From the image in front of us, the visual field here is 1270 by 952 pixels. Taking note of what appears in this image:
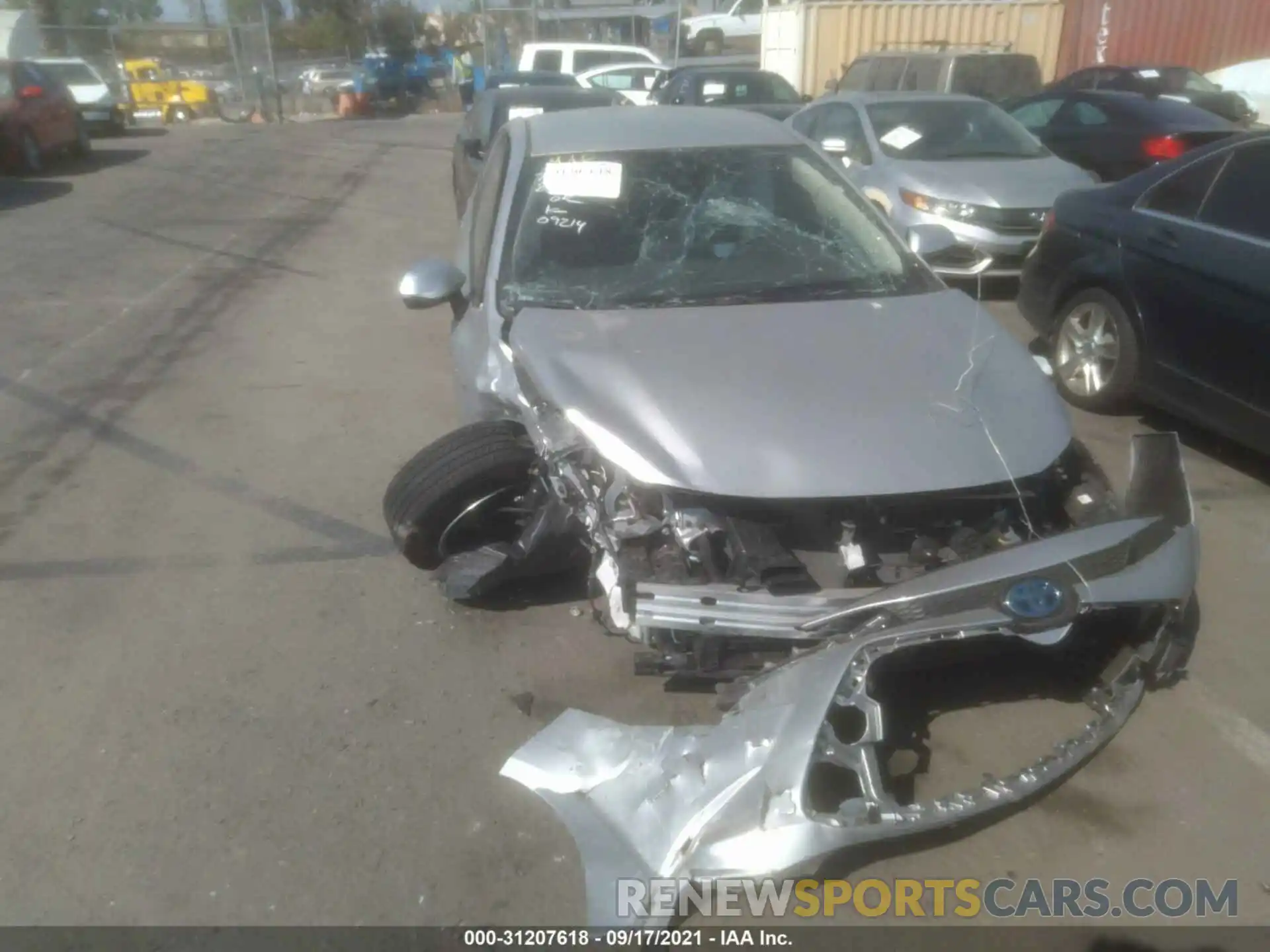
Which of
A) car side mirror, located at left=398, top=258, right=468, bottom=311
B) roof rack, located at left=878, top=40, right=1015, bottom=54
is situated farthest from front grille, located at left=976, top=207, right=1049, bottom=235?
roof rack, located at left=878, top=40, right=1015, bottom=54

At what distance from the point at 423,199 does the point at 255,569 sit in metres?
10.7

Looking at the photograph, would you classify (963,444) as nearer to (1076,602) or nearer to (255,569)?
(1076,602)

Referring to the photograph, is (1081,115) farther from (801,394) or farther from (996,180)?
(801,394)

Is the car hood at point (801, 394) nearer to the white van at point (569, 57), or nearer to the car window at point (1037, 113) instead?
the car window at point (1037, 113)

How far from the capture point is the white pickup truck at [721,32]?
33.4 m

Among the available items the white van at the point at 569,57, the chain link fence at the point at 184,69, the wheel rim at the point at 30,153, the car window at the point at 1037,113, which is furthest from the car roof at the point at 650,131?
the chain link fence at the point at 184,69

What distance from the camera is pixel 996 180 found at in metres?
8.55

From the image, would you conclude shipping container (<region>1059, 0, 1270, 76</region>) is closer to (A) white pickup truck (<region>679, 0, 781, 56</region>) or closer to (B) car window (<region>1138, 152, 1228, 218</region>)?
(A) white pickup truck (<region>679, 0, 781, 56</region>)

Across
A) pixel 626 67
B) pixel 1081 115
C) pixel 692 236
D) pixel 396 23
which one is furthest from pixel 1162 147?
pixel 396 23

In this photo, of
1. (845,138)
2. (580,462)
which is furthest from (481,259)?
(845,138)

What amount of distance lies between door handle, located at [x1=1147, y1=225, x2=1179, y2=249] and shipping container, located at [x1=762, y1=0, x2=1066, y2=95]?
52.2 ft

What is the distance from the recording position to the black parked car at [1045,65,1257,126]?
14984 mm

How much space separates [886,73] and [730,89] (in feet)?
7.21

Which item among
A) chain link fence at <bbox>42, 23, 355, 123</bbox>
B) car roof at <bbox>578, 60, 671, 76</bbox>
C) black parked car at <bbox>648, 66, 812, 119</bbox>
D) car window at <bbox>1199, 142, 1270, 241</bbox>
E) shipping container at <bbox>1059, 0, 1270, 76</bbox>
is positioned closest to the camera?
car window at <bbox>1199, 142, 1270, 241</bbox>
